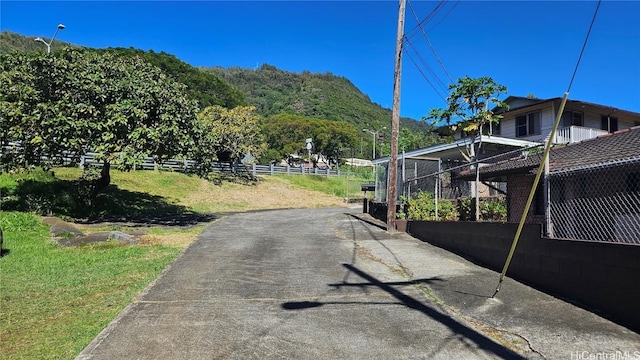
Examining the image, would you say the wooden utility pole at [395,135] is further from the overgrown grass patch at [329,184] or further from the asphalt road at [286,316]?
the overgrown grass patch at [329,184]

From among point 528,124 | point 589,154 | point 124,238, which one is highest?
point 528,124

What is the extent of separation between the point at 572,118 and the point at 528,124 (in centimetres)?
233

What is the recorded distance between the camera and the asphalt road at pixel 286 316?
15.2 ft

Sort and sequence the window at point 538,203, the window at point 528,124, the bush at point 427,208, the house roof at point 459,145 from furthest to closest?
the window at point 528,124, the house roof at point 459,145, the bush at point 427,208, the window at point 538,203

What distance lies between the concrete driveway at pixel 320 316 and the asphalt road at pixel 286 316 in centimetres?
1

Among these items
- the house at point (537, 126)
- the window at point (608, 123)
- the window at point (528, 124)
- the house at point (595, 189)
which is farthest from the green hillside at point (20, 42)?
the house at point (595, 189)

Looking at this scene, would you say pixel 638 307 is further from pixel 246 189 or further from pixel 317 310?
pixel 246 189

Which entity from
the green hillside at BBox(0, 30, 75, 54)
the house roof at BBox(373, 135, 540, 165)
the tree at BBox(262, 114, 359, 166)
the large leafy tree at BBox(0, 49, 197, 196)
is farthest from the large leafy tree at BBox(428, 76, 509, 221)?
the green hillside at BBox(0, 30, 75, 54)

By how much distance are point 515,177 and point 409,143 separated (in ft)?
165

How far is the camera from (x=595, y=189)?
8070mm

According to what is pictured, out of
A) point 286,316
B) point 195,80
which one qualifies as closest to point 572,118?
point 286,316

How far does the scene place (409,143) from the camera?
199 ft

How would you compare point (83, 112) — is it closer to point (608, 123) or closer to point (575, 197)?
point (575, 197)

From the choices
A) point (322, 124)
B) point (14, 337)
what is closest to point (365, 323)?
point (14, 337)
